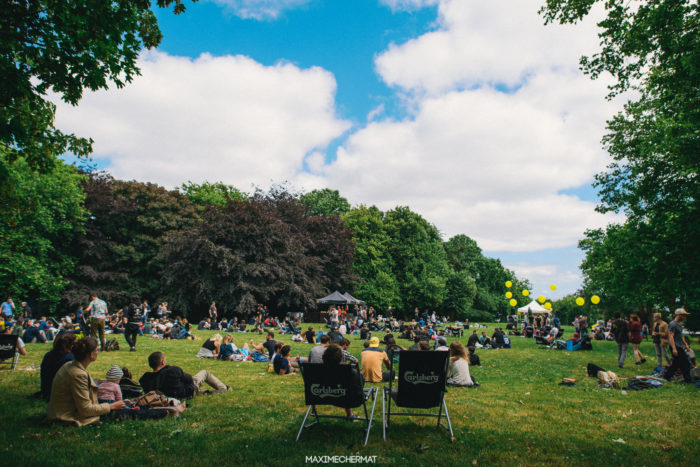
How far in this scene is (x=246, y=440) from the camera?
535cm

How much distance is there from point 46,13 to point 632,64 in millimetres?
15285

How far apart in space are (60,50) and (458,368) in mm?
9972

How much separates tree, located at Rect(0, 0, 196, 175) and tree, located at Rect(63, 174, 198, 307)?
29.5 meters

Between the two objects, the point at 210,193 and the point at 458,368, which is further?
the point at 210,193

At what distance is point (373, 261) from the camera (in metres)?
49.9

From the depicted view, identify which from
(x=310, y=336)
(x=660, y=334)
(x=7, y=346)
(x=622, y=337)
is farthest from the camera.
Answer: (x=310, y=336)

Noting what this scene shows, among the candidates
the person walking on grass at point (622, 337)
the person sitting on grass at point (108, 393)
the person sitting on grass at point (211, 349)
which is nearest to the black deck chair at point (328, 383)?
the person sitting on grass at point (108, 393)

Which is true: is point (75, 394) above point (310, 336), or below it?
above

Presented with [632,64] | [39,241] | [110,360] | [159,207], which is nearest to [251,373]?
[110,360]

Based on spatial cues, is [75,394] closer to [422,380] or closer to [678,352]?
[422,380]

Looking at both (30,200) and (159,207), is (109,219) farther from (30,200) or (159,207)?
(30,200)

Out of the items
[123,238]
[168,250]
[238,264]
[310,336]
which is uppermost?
[123,238]

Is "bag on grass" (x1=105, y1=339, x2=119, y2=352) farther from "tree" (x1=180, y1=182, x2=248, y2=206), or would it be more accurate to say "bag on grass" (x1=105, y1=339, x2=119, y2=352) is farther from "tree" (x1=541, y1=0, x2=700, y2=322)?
"tree" (x1=180, y1=182, x2=248, y2=206)

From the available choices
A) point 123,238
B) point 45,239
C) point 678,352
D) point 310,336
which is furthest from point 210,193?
point 678,352
